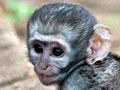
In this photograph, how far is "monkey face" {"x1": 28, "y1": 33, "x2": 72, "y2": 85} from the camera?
11.7ft

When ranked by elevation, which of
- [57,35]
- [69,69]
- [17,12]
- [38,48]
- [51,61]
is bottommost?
[69,69]

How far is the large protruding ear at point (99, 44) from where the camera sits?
144 inches

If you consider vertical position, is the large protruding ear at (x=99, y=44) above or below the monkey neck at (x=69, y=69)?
above

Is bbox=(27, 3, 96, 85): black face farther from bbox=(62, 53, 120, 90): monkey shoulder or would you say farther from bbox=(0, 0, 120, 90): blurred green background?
bbox=(0, 0, 120, 90): blurred green background

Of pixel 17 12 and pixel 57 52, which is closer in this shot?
pixel 57 52

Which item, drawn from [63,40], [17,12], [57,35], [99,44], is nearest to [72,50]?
[63,40]

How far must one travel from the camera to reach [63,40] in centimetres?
357

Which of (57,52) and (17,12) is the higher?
(17,12)

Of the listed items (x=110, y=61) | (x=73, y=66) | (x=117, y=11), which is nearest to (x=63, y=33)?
(x=73, y=66)

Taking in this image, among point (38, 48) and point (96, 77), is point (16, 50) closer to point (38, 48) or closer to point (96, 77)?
point (38, 48)

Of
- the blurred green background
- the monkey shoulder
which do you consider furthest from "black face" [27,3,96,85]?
the blurred green background

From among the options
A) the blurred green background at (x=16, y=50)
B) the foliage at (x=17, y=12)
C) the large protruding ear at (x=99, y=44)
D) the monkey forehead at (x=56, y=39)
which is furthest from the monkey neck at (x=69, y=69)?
the foliage at (x=17, y=12)

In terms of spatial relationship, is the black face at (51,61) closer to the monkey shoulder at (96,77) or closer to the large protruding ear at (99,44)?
the monkey shoulder at (96,77)

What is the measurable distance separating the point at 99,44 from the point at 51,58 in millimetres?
716
